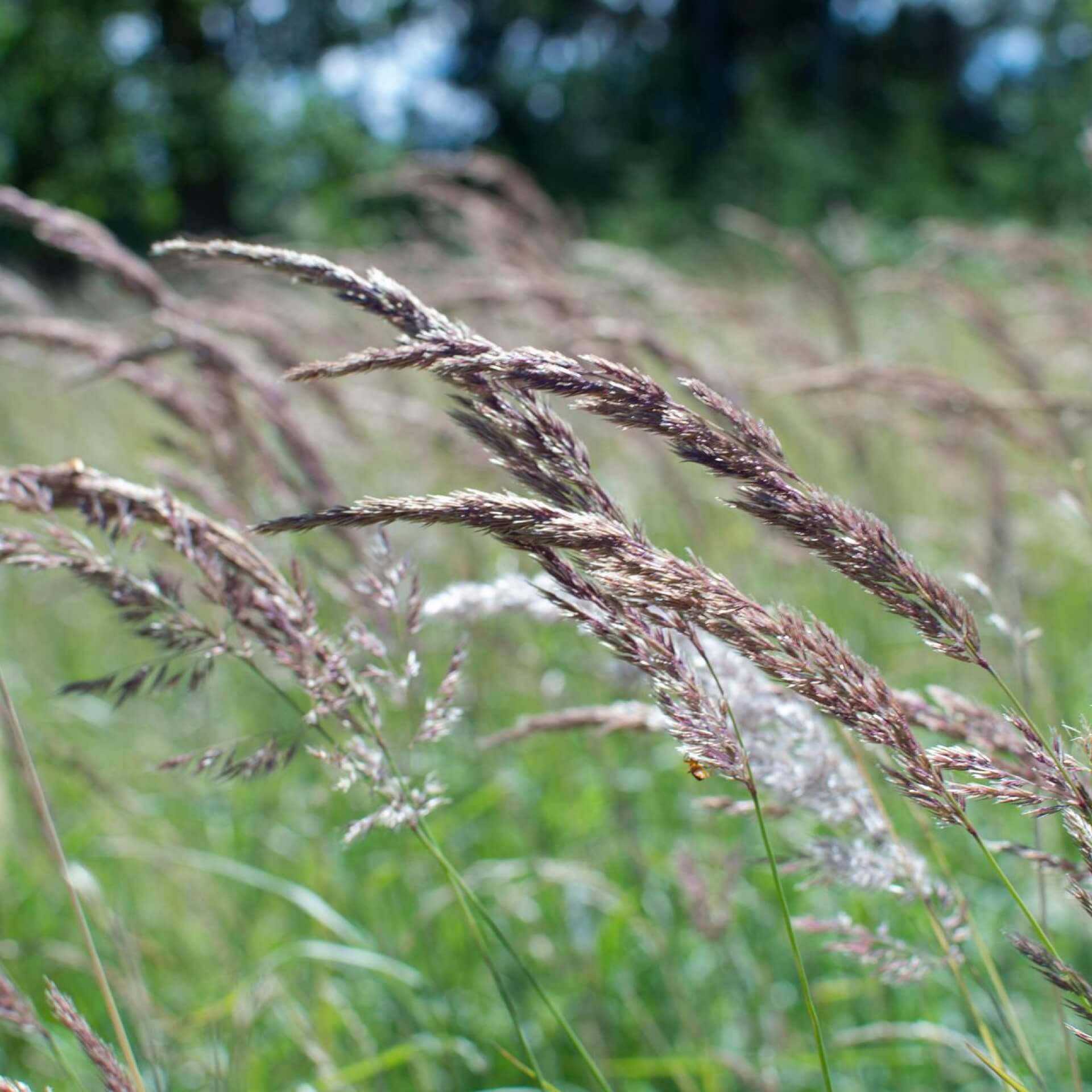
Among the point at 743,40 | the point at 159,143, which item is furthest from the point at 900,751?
the point at 743,40

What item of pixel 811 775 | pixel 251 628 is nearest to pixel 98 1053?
pixel 251 628

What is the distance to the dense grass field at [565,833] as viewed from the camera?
1.46 metres

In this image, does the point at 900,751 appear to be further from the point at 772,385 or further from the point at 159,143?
the point at 159,143

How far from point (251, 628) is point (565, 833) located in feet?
4.83

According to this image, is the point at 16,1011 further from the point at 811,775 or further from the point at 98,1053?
the point at 811,775

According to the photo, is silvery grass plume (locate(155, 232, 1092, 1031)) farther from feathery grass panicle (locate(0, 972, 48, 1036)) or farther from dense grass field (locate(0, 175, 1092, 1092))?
feathery grass panicle (locate(0, 972, 48, 1036))

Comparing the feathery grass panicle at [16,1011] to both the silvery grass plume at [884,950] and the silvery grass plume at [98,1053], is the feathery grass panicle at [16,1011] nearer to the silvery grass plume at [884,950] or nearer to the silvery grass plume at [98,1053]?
the silvery grass plume at [98,1053]

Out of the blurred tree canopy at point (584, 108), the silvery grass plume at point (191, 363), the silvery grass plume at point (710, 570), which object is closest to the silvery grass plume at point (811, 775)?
the silvery grass plume at point (710, 570)

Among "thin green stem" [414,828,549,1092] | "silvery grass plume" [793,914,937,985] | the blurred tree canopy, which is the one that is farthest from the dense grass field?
the blurred tree canopy

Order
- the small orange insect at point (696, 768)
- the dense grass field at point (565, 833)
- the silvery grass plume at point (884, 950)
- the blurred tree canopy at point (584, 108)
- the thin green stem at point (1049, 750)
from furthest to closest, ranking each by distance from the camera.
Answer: the blurred tree canopy at point (584, 108) → the dense grass field at point (565, 833) → the silvery grass plume at point (884, 950) → the small orange insect at point (696, 768) → the thin green stem at point (1049, 750)

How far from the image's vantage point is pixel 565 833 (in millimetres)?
2168

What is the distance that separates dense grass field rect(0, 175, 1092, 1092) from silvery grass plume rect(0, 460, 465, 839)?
5 cm

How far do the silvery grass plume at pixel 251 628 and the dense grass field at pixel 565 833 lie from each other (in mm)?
47

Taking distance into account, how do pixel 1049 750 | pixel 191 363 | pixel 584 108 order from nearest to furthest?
pixel 1049 750 → pixel 191 363 → pixel 584 108
